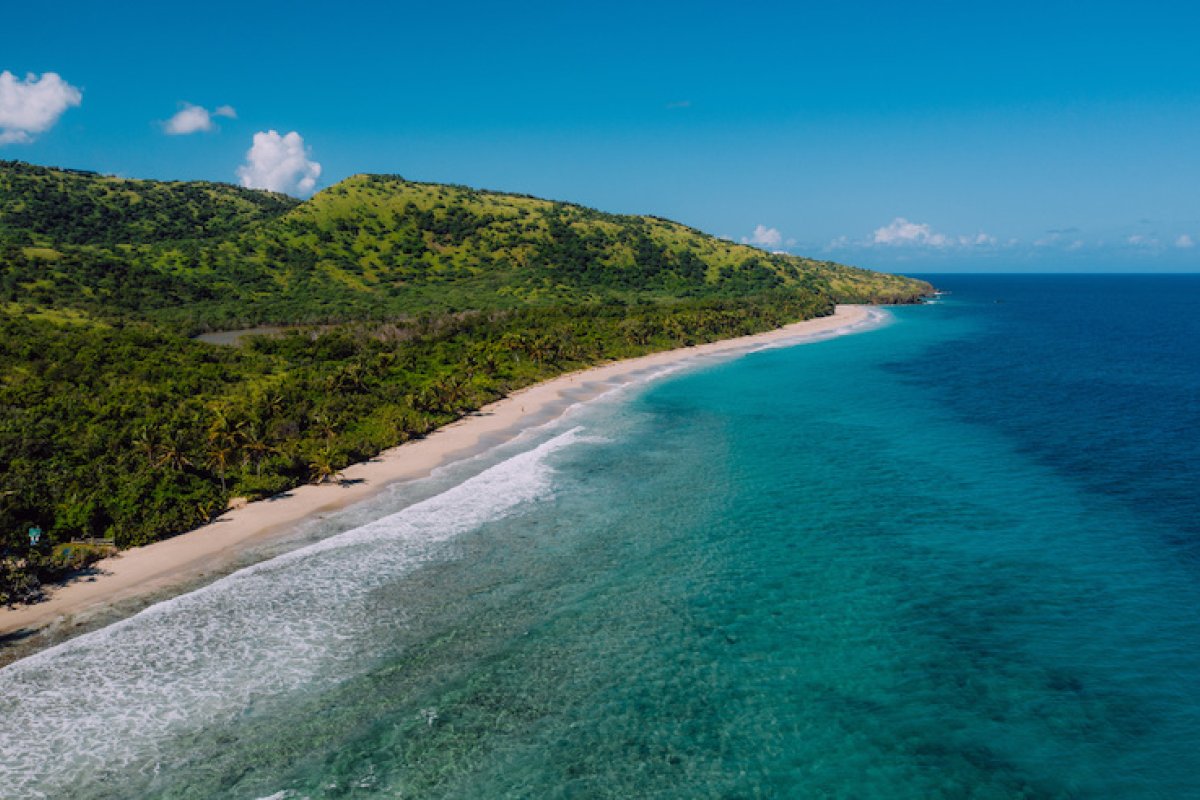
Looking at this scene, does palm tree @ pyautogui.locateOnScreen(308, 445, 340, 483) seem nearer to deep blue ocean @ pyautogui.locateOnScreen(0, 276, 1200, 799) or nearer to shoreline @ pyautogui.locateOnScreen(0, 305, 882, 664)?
shoreline @ pyautogui.locateOnScreen(0, 305, 882, 664)

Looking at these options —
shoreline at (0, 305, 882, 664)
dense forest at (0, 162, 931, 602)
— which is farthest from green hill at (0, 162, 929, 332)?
shoreline at (0, 305, 882, 664)

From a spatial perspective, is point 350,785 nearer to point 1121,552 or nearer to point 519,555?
point 519,555

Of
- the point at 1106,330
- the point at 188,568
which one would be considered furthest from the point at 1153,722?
the point at 1106,330

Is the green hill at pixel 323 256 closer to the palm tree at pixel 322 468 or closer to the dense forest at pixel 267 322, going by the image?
the dense forest at pixel 267 322

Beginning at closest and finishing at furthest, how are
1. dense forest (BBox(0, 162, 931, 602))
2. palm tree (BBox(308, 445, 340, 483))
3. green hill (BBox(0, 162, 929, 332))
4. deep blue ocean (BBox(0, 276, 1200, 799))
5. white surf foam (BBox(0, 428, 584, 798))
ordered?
deep blue ocean (BBox(0, 276, 1200, 799))
white surf foam (BBox(0, 428, 584, 798))
dense forest (BBox(0, 162, 931, 602))
palm tree (BBox(308, 445, 340, 483))
green hill (BBox(0, 162, 929, 332))

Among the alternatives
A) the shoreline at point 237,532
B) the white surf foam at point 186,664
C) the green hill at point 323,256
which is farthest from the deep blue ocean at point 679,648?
the green hill at point 323,256

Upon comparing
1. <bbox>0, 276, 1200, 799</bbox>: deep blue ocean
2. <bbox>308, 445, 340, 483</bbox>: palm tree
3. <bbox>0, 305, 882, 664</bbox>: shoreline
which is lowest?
<bbox>0, 276, 1200, 799</bbox>: deep blue ocean

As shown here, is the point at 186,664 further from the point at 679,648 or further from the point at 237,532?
the point at 679,648
